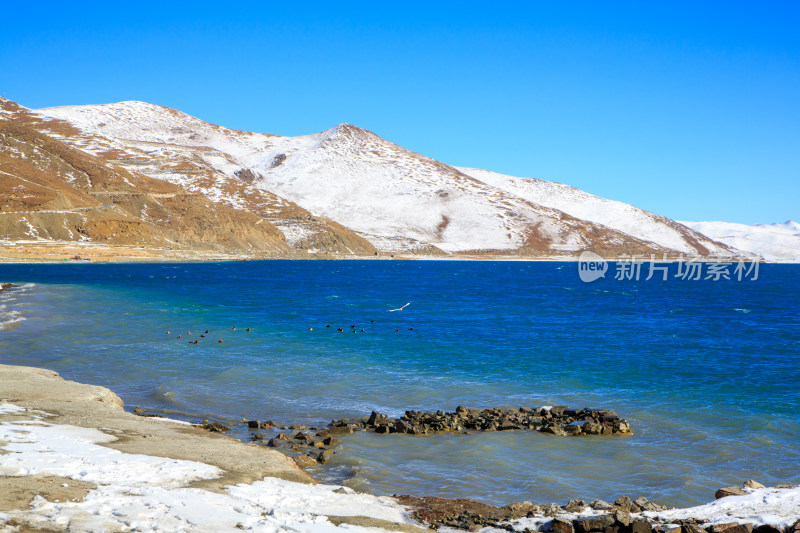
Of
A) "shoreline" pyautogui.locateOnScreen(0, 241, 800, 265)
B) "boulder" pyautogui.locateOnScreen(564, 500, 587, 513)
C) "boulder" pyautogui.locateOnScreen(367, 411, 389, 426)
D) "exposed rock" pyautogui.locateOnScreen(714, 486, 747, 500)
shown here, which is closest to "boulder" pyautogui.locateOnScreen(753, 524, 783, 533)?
"exposed rock" pyautogui.locateOnScreen(714, 486, 747, 500)

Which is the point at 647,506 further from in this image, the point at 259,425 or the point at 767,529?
the point at 259,425

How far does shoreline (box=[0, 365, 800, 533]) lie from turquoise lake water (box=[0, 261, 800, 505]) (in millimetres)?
1741

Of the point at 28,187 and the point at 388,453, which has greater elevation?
the point at 28,187

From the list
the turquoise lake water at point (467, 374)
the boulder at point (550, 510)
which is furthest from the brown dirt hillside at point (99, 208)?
the boulder at point (550, 510)

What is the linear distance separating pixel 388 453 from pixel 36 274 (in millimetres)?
76678

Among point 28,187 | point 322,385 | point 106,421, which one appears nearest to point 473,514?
point 106,421

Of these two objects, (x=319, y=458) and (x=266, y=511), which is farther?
(x=319, y=458)

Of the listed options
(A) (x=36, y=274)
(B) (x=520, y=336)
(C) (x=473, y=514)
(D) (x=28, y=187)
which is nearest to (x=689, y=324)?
(B) (x=520, y=336)

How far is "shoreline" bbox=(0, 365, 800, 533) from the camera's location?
27.0 ft

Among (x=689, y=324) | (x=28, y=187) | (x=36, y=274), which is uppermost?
(x=28, y=187)

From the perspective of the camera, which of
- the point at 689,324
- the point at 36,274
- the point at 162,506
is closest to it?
the point at 162,506

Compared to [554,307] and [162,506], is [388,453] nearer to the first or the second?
[162,506]

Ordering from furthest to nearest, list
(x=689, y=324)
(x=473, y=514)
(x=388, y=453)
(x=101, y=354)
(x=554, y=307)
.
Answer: (x=554, y=307), (x=689, y=324), (x=101, y=354), (x=388, y=453), (x=473, y=514)

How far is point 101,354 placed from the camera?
1053 inches
